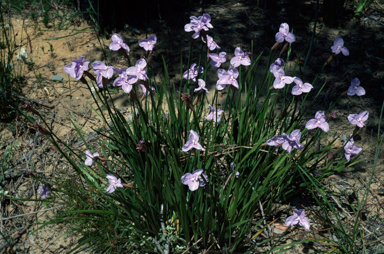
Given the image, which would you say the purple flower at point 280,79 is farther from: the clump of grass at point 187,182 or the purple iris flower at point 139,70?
the purple iris flower at point 139,70

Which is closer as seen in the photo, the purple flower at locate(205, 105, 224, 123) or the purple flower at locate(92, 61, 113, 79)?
the purple flower at locate(92, 61, 113, 79)

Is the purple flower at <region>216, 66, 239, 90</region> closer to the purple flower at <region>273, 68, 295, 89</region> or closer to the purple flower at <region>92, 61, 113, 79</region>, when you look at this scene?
the purple flower at <region>273, 68, 295, 89</region>

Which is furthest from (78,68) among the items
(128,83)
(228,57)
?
(228,57)

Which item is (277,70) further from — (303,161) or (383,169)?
(383,169)

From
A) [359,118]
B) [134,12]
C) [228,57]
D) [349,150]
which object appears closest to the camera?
[359,118]

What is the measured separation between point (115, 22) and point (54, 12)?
114 centimetres

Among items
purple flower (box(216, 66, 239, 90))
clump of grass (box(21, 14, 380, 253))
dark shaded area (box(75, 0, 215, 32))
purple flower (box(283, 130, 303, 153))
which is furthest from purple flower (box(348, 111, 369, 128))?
dark shaded area (box(75, 0, 215, 32))

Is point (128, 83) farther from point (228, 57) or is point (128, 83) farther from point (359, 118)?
point (228, 57)

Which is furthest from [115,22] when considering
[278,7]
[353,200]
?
[353,200]

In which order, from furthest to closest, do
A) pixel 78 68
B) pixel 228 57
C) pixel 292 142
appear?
pixel 228 57, pixel 292 142, pixel 78 68

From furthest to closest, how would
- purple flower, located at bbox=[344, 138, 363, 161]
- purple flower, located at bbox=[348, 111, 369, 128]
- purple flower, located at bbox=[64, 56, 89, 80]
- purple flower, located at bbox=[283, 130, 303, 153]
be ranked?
purple flower, located at bbox=[344, 138, 363, 161] < purple flower, located at bbox=[348, 111, 369, 128] < purple flower, located at bbox=[283, 130, 303, 153] < purple flower, located at bbox=[64, 56, 89, 80]


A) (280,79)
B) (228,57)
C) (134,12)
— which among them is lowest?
(228,57)

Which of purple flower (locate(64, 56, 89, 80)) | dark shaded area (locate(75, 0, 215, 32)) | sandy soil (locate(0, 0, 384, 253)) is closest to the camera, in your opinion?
purple flower (locate(64, 56, 89, 80))

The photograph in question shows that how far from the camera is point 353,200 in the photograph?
6.82 feet
